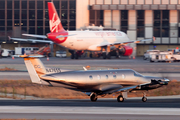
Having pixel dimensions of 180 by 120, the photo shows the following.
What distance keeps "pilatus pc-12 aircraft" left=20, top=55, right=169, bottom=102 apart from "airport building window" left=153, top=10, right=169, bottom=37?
6682cm

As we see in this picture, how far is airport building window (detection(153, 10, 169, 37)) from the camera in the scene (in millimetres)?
85875

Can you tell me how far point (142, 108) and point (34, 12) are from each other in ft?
236

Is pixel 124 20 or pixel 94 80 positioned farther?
pixel 124 20

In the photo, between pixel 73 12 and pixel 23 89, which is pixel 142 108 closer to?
pixel 23 89

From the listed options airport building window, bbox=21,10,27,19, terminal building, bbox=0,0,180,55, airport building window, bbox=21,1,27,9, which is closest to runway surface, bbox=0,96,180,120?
terminal building, bbox=0,0,180,55

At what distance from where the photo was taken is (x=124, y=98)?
21125mm

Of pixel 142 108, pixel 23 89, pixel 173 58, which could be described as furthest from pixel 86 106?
pixel 173 58

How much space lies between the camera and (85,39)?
210ft

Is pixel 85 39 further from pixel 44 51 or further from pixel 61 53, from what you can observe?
pixel 44 51

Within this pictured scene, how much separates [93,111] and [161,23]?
72.8 metres

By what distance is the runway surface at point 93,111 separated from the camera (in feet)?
51.7

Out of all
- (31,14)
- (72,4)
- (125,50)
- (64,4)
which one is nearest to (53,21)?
(125,50)

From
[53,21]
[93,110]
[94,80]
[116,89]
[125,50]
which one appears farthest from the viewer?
[125,50]

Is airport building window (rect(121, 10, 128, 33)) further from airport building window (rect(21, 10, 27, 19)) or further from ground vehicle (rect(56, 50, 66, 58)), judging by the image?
airport building window (rect(21, 10, 27, 19))
